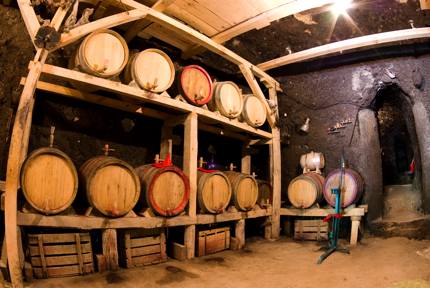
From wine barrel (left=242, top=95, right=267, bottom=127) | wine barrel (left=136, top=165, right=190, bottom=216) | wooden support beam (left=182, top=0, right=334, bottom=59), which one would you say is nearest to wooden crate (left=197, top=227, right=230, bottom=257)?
wine barrel (left=136, top=165, right=190, bottom=216)

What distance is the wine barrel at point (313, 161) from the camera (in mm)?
6051

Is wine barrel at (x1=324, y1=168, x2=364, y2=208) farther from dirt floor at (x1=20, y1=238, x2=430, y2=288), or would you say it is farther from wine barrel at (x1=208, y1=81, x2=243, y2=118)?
wine barrel at (x1=208, y1=81, x2=243, y2=118)

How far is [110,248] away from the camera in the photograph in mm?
3320

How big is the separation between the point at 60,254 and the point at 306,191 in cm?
414

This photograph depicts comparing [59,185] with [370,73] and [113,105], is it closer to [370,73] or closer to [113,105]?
[113,105]

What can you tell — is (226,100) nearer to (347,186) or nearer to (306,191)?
(306,191)

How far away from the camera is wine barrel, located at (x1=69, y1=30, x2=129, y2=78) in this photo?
3.32 meters

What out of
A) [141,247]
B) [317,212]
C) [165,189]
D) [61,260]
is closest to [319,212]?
[317,212]

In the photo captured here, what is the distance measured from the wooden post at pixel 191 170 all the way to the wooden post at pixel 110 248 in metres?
1.02

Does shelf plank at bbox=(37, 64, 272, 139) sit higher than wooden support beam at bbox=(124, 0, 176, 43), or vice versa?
wooden support beam at bbox=(124, 0, 176, 43)

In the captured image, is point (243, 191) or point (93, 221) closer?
point (93, 221)

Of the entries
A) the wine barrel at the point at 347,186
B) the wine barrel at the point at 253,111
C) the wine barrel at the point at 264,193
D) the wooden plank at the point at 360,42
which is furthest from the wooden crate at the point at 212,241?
the wooden plank at the point at 360,42

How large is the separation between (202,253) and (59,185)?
2196mm

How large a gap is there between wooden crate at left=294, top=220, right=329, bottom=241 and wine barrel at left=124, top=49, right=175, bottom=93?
361cm
